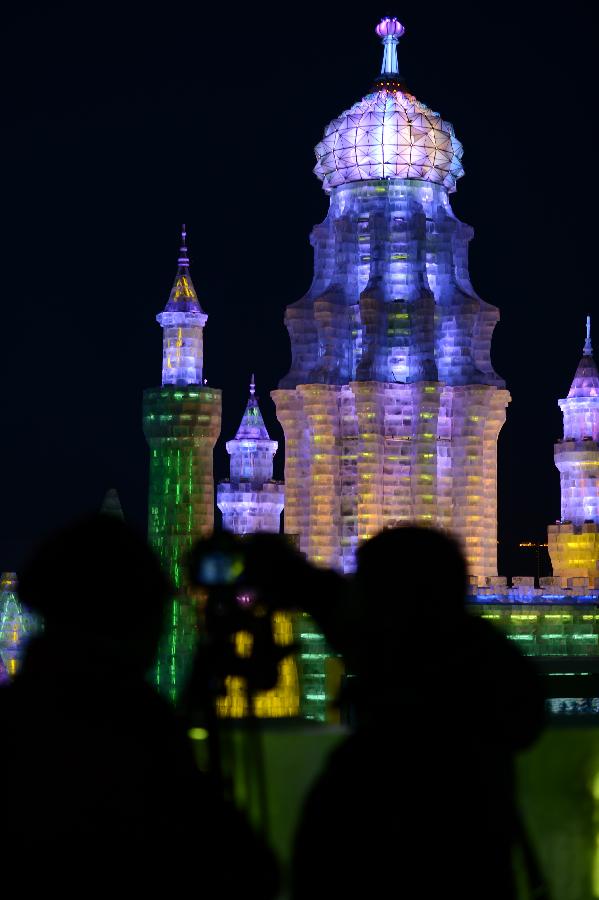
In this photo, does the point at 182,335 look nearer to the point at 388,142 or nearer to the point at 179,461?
the point at 179,461

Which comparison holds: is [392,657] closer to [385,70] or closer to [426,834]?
[426,834]

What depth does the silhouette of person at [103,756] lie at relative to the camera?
5512 mm

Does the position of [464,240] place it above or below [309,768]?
above

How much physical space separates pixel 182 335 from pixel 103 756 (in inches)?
1701

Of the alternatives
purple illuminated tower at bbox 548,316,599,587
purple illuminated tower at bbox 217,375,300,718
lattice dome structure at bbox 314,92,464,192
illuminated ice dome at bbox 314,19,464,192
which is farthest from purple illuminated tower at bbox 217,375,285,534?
purple illuminated tower at bbox 548,316,599,587

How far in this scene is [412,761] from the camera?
5.85 meters

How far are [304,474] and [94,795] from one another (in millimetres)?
42461

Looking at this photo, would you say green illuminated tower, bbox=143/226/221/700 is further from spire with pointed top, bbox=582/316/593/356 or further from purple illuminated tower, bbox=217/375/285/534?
spire with pointed top, bbox=582/316/593/356

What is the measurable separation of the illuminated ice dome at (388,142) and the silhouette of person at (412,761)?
41.8 metres

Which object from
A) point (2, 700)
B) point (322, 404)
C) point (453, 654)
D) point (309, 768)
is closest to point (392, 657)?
point (453, 654)

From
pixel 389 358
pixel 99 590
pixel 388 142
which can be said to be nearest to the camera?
pixel 99 590

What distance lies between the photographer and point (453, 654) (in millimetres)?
6121

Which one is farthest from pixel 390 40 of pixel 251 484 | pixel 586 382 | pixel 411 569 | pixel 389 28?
pixel 411 569

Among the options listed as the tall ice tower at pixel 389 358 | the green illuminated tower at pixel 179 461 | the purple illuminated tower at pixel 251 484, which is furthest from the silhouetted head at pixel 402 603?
the purple illuminated tower at pixel 251 484
